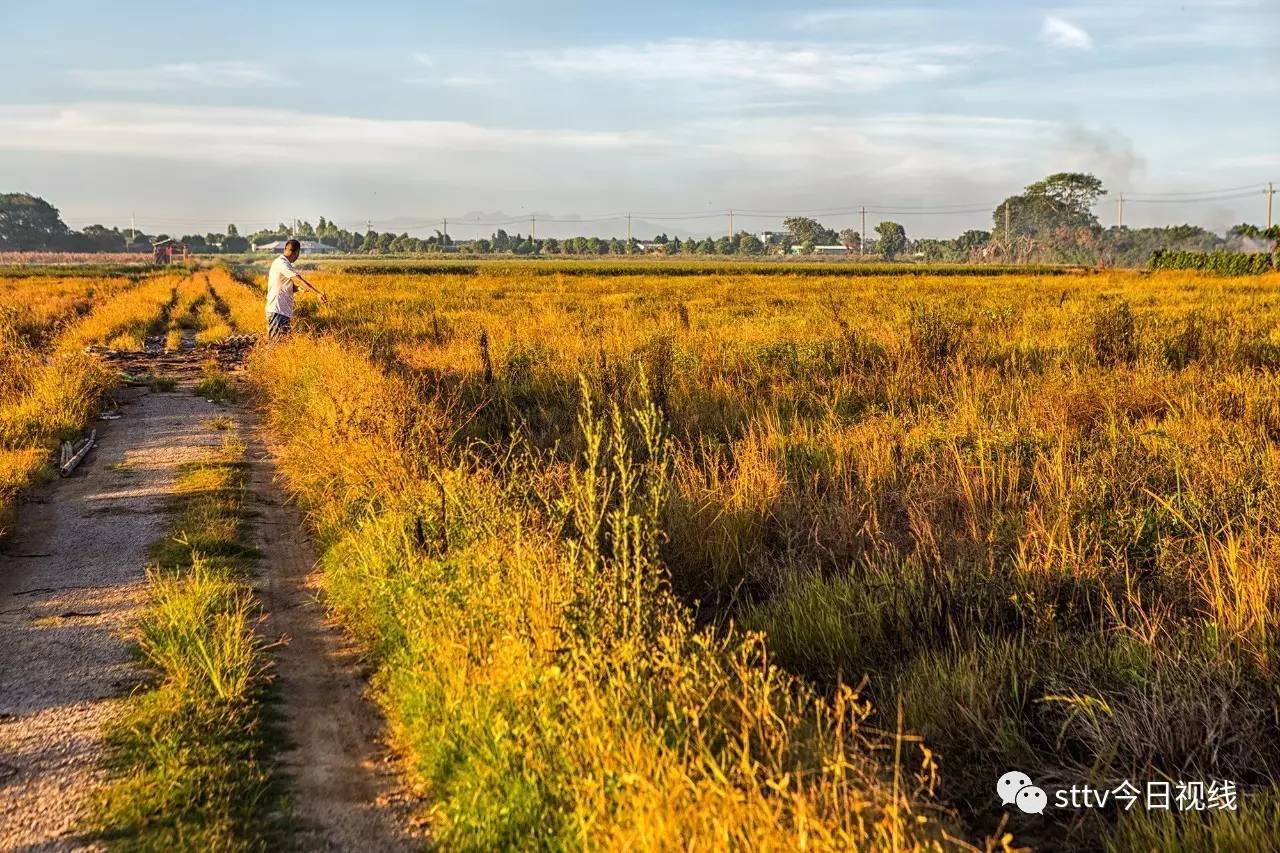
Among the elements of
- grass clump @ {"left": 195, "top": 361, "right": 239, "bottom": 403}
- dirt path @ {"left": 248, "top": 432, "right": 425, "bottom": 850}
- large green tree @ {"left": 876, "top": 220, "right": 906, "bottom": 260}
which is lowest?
dirt path @ {"left": 248, "top": 432, "right": 425, "bottom": 850}

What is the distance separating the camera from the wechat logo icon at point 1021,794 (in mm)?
3635

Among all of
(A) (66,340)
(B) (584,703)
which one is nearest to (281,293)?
(A) (66,340)

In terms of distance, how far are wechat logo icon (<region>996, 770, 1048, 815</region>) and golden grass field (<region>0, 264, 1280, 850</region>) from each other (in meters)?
0.08

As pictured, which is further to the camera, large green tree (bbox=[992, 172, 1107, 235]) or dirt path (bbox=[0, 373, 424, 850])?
large green tree (bbox=[992, 172, 1107, 235])

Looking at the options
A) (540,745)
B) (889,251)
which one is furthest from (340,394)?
(889,251)

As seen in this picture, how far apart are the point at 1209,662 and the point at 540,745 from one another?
9.20 feet

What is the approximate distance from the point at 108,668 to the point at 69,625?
791 millimetres

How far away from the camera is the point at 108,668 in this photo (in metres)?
4.84

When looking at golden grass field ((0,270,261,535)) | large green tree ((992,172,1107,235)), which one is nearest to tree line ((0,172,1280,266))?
large green tree ((992,172,1107,235))

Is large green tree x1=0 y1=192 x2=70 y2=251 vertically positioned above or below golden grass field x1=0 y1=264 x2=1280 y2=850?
above

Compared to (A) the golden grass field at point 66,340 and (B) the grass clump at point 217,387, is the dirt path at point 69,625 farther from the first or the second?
(B) the grass clump at point 217,387

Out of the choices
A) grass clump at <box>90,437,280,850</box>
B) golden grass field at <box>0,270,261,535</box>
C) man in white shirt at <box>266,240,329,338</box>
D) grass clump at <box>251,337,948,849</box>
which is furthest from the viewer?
man in white shirt at <box>266,240,329,338</box>

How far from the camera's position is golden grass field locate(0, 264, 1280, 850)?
325 cm

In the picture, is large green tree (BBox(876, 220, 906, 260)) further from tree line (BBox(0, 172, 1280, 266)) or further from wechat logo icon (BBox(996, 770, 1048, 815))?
wechat logo icon (BBox(996, 770, 1048, 815))
